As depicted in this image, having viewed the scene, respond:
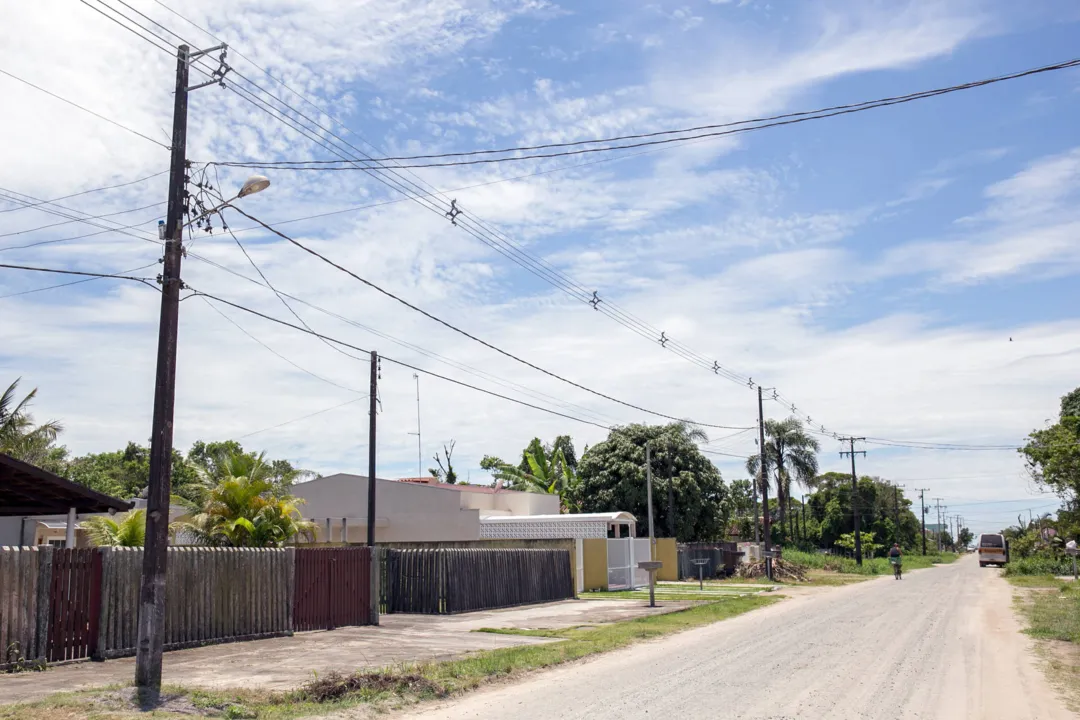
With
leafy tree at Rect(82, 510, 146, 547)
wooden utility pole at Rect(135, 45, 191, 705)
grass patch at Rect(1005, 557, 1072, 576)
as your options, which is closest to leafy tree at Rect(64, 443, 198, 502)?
leafy tree at Rect(82, 510, 146, 547)

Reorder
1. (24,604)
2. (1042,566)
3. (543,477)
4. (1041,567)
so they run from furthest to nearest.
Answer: (543,477) < (1042,566) < (1041,567) < (24,604)

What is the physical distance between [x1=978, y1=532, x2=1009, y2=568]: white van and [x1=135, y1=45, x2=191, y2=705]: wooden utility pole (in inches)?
2464

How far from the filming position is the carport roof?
1529cm

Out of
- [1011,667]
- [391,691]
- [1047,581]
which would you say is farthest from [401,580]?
[1047,581]

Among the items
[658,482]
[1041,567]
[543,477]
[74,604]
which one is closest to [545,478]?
[543,477]

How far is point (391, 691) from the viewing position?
1132 cm

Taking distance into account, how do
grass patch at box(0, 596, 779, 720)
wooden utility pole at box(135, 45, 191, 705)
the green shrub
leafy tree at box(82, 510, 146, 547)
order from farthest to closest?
the green shrub
leafy tree at box(82, 510, 146, 547)
wooden utility pole at box(135, 45, 191, 705)
grass patch at box(0, 596, 779, 720)

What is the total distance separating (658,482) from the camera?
52219mm

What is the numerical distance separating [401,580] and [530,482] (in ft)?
117

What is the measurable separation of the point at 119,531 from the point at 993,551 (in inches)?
2339

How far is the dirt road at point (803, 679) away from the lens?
10.0m

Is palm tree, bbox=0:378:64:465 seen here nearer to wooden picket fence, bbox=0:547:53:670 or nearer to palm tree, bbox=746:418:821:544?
wooden picket fence, bbox=0:547:53:670

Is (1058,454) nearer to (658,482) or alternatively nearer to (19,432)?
(658,482)

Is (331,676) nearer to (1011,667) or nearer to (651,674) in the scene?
(651,674)
